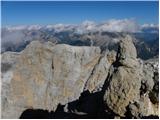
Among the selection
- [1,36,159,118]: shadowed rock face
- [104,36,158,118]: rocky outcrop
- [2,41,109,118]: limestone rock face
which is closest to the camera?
[104,36,158,118]: rocky outcrop

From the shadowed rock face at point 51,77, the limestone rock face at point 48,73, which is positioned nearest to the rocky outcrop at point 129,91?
the shadowed rock face at point 51,77

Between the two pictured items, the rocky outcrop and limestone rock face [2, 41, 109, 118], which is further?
limestone rock face [2, 41, 109, 118]

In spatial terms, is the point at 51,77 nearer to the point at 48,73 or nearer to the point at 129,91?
the point at 48,73

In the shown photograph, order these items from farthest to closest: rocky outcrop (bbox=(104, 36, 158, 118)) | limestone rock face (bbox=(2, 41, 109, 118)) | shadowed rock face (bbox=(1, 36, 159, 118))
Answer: limestone rock face (bbox=(2, 41, 109, 118)) → shadowed rock face (bbox=(1, 36, 159, 118)) → rocky outcrop (bbox=(104, 36, 158, 118))

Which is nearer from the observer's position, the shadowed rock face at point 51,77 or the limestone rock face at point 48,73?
the shadowed rock face at point 51,77

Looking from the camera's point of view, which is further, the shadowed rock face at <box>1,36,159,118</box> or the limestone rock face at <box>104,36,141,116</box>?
the shadowed rock face at <box>1,36,159,118</box>

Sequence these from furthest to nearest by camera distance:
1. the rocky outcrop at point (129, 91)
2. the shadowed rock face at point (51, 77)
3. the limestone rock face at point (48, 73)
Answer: the limestone rock face at point (48, 73) → the shadowed rock face at point (51, 77) → the rocky outcrop at point (129, 91)

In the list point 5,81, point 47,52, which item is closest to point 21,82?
point 5,81

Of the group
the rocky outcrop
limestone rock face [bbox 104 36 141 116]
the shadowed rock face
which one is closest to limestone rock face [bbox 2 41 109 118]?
the shadowed rock face

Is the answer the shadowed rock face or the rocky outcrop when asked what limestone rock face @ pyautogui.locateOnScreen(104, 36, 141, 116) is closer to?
the rocky outcrop

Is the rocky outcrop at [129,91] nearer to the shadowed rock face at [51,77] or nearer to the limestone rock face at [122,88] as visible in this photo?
the limestone rock face at [122,88]
